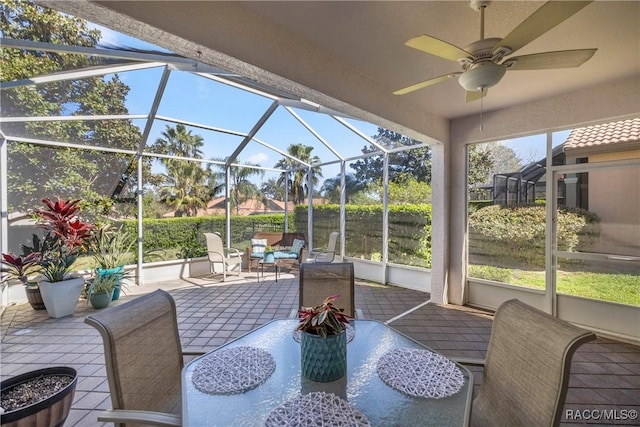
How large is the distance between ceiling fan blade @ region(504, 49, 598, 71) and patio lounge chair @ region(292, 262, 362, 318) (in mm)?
1728

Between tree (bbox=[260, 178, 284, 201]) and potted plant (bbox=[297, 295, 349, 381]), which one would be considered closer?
potted plant (bbox=[297, 295, 349, 381])

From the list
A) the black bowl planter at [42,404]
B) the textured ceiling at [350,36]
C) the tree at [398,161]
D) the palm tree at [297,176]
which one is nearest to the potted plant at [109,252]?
the black bowl planter at [42,404]

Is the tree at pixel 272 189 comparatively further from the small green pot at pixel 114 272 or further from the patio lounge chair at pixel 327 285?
the patio lounge chair at pixel 327 285

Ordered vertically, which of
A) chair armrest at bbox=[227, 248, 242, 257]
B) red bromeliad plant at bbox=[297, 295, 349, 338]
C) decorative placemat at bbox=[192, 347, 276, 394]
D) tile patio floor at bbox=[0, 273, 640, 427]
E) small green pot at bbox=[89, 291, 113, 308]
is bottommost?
tile patio floor at bbox=[0, 273, 640, 427]

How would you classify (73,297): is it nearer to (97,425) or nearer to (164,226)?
(164,226)

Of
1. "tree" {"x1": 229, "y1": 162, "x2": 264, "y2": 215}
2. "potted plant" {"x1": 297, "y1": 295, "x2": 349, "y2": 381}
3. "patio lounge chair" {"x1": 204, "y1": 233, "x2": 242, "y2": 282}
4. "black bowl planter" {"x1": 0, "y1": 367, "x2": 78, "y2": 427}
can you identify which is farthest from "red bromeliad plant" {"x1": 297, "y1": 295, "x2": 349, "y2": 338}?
"tree" {"x1": 229, "y1": 162, "x2": 264, "y2": 215}

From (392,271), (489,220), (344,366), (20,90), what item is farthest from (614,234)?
(20,90)

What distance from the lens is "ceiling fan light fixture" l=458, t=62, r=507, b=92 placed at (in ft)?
5.56

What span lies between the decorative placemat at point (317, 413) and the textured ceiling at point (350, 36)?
1948mm

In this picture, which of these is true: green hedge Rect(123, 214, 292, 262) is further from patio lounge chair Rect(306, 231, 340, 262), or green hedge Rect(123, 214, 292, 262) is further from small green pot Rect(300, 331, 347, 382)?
small green pot Rect(300, 331, 347, 382)

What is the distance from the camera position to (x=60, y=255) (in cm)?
367

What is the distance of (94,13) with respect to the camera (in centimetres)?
140

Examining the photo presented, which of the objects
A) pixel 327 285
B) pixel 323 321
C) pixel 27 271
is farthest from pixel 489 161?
→ pixel 27 271

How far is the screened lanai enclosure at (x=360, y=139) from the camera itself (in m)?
1.99
